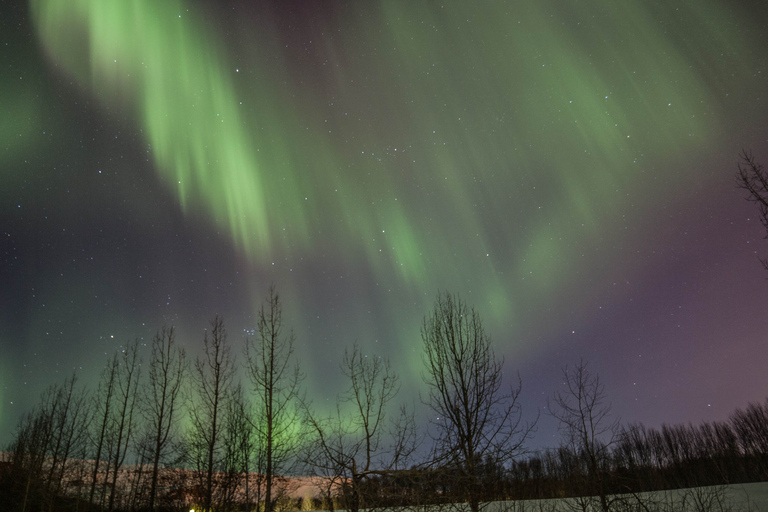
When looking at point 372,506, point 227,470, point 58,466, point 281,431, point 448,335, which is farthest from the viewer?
point 58,466

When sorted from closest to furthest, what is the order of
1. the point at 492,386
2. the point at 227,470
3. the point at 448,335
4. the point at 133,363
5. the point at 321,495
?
the point at 321,495 < the point at 492,386 < the point at 448,335 < the point at 227,470 < the point at 133,363

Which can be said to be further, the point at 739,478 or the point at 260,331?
the point at 739,478

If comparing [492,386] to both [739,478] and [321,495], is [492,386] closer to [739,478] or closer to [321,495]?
[321,495]

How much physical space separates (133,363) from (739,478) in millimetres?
76449

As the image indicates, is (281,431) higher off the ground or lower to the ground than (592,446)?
higher

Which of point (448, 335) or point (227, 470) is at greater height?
point (448, 335)

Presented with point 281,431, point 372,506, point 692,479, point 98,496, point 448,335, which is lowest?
point 692,479

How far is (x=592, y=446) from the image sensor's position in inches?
550

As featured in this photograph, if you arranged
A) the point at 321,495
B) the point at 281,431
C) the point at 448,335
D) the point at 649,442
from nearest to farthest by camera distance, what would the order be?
the point at 321,495 < the point at 448,335 < the point at 281,431 < the point at 649,442

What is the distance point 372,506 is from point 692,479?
7829 cm

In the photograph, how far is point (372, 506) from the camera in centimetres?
520

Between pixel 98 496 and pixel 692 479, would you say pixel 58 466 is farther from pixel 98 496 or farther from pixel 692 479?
pixel 692 479

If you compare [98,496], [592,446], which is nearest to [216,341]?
[592,446]

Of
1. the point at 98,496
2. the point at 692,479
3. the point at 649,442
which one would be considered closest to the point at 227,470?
the point at 98,496
